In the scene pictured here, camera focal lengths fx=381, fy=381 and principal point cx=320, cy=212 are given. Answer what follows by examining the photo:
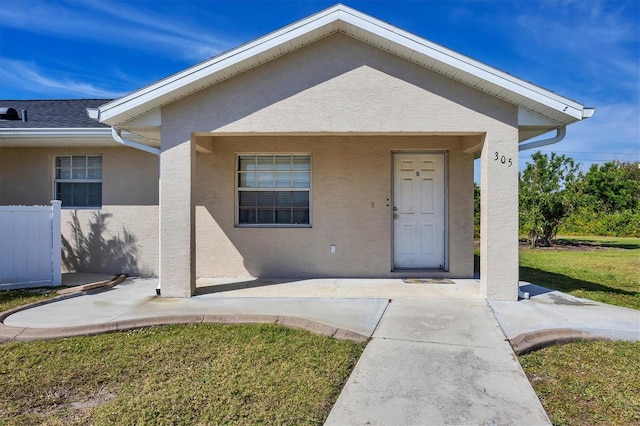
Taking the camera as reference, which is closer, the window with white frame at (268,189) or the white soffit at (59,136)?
the white soffit at (59,136)

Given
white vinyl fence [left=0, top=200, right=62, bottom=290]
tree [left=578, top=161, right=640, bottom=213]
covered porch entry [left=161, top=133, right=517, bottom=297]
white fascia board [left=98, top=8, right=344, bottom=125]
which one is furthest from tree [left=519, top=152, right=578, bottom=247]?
white vinyl fence [left=0, top=200, right=62, bottom=290]

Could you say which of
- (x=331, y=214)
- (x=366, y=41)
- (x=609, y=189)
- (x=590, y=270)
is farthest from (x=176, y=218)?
(x=609, y=189)

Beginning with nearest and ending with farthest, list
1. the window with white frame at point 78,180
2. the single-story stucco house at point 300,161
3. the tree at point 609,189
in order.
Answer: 1. the single-story stucco house at point 300,161
2. the window with white frame at point 78,180
3. the tree at point 609,189

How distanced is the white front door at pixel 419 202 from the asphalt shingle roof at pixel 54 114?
6566 mm

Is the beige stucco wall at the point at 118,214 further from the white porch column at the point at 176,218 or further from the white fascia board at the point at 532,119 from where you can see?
the white fascia board at the point at 532,119

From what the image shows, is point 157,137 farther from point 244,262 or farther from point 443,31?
point 443,31

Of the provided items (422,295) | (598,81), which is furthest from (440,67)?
(598,81)

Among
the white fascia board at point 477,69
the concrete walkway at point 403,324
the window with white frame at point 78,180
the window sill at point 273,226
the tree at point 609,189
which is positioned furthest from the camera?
the tree at point 609,189

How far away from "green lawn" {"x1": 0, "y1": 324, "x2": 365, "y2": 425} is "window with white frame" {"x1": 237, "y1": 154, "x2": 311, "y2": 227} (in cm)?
369

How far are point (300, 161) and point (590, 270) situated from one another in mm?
8266

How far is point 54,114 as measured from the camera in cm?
944

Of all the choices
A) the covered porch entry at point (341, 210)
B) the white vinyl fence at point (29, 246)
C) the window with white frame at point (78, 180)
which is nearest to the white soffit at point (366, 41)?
the covered porch entry at point (341, 210)

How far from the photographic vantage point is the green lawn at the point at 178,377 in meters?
2.90

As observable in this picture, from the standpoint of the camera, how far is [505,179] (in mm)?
6141
